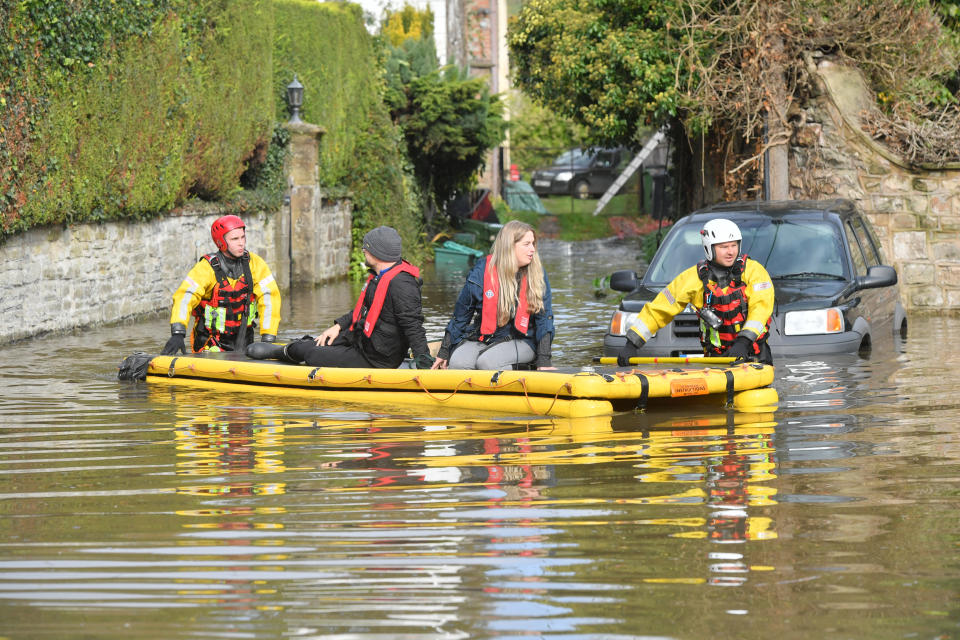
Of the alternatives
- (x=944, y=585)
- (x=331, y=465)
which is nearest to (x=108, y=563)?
(x=331, y=465)

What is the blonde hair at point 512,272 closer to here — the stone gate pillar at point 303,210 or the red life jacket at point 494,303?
the red life jacket at point 494,303

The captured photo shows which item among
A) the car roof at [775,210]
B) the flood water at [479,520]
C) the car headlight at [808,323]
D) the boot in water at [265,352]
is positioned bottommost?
the flood water at [479,520]

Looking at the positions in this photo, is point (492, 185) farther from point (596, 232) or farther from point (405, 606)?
point (405, 606)

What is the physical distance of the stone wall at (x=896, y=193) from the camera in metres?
18.5

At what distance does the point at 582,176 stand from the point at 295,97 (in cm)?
2553

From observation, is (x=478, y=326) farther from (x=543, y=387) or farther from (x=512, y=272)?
(x=543, y=387)

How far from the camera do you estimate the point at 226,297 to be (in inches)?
481

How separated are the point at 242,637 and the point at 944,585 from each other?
8.26 feet

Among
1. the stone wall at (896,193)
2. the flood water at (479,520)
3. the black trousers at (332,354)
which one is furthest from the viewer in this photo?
the stone wall at (896,193)

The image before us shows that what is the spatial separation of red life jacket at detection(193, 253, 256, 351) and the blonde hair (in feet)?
9.26

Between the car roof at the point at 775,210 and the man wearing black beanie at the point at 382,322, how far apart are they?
3.74 meters

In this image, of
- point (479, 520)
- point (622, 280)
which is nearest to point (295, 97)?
point (622, 280)

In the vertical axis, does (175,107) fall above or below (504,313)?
above

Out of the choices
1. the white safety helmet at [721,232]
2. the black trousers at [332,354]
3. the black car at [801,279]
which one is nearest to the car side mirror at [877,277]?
the black car at [801,279]
